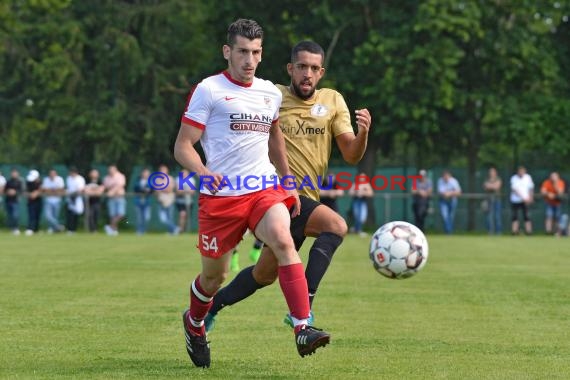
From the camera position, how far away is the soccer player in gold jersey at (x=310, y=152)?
8359mm

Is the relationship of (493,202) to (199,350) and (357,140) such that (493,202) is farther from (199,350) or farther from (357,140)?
(199,350)

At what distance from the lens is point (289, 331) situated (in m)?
9.54

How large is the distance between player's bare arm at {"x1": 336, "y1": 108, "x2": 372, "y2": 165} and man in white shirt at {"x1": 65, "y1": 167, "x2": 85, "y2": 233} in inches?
1009

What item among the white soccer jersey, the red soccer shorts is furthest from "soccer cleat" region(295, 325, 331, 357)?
the white soccer jersey

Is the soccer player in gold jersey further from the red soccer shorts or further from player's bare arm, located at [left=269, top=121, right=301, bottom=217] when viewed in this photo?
the red soccer shorts

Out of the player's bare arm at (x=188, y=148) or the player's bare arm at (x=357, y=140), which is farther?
the player's bare arm at (x=357, y=140)

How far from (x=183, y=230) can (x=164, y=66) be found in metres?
13.3

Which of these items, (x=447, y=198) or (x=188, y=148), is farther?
(x=447, y=198)

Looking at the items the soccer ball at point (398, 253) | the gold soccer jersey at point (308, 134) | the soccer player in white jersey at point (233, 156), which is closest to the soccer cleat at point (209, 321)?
the soccer player in white jersey at point (233, 156)

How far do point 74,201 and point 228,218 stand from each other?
2720cm

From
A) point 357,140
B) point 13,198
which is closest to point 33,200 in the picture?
point 13,198

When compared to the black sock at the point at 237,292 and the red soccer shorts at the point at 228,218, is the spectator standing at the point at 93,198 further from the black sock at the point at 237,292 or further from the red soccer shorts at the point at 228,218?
the red soccer shorts at the point at 228,218

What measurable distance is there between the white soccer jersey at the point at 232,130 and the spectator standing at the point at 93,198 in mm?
26996

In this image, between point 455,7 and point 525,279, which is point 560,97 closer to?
point 455,7
